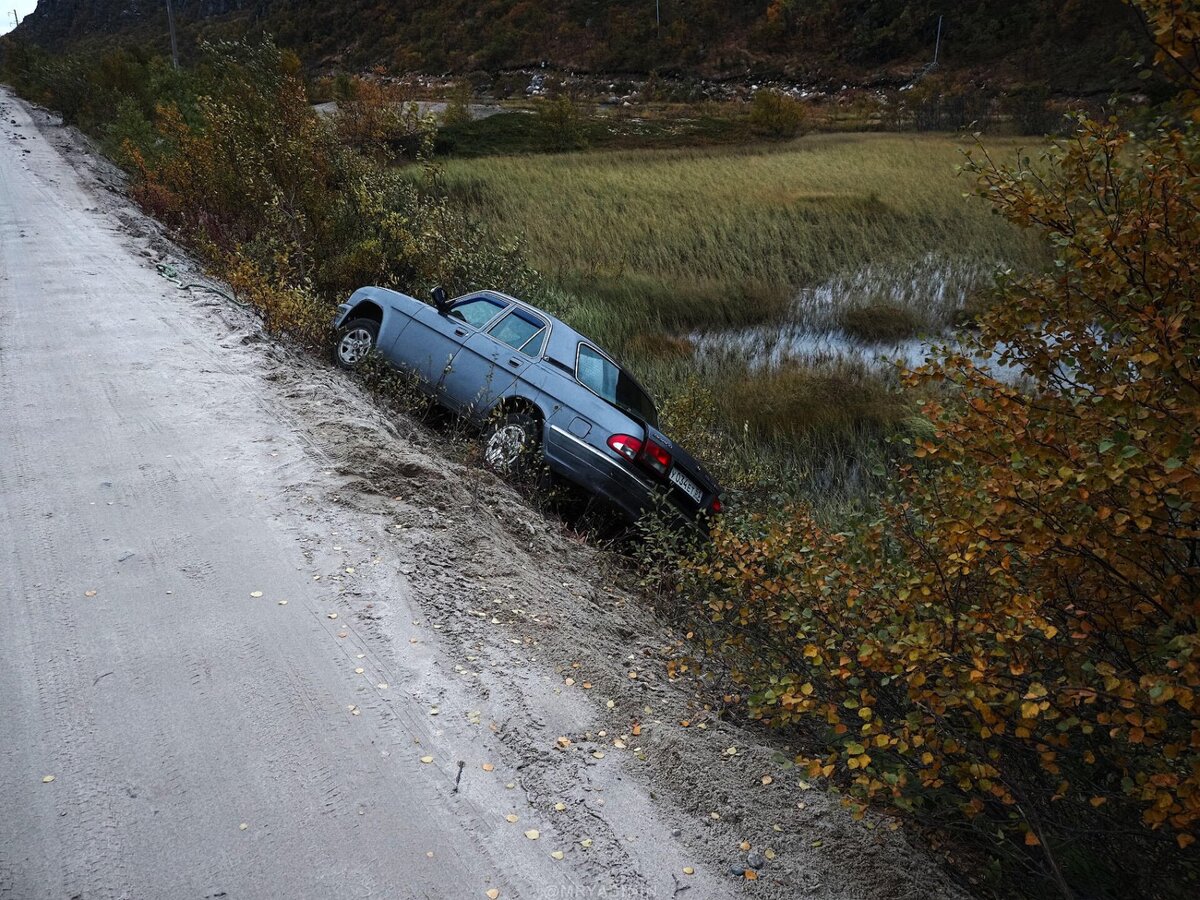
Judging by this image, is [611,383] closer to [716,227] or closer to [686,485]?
[686,485]

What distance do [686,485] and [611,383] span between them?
1258 mm

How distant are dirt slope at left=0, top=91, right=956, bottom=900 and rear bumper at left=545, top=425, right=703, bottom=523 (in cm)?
66

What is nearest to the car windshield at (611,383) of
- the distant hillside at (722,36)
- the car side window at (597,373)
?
the car side window at (597,373)

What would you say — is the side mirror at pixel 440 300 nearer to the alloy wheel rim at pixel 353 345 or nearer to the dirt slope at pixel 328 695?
the alloy wheel rim at pixel 353 345

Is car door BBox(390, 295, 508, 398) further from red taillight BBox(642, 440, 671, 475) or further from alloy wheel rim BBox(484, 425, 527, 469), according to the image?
red taillight BBox(642, 440, 671, 475)

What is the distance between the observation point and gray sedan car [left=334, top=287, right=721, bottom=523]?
7621mm

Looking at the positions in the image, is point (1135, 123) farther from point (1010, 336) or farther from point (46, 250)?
point (46, 250)

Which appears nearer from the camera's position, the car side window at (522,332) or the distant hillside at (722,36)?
the car side window at (522,332)

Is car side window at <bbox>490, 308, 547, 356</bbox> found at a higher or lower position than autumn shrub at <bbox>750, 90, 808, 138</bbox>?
lower

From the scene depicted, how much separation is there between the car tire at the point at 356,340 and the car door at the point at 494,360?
4.17ft

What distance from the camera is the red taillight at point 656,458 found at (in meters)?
7.60

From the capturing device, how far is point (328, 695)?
4188 mm

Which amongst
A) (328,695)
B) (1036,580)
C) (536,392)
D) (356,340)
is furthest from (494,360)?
(1036,580)

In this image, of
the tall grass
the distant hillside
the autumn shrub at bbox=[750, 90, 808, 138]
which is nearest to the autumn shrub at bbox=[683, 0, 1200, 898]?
the tall grass
